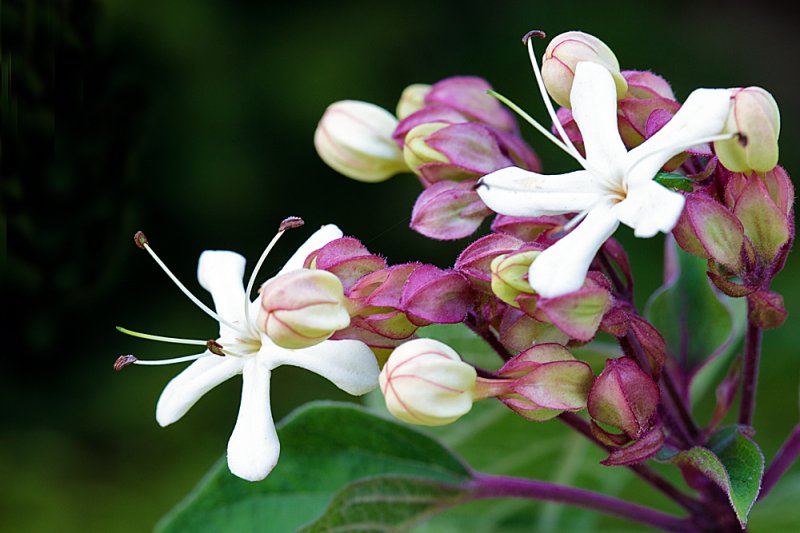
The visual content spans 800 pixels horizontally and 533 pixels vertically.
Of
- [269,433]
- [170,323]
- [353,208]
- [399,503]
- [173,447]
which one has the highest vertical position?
[269,433]

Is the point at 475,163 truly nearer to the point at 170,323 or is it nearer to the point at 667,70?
the point at 170,323

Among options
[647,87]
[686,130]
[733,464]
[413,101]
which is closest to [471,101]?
[413,101]

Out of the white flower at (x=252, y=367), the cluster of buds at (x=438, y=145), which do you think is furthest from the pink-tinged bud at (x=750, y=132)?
the white flower at (x=252, y=367)

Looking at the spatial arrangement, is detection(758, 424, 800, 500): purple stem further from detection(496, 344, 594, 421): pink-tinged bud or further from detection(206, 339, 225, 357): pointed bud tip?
detection(206, 339, 225, 357): pointed bud tip

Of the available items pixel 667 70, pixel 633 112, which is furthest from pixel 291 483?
pixel 667 70

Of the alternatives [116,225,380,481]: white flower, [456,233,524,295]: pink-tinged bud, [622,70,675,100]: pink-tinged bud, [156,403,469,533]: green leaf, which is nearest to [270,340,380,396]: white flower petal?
[116,225,380,481]: white flower

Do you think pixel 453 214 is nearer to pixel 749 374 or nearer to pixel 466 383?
pixel 466 383
